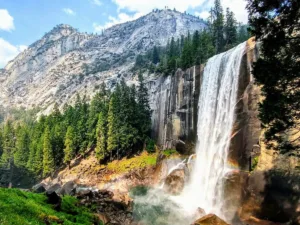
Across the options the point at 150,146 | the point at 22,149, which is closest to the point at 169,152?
the point at 150,146

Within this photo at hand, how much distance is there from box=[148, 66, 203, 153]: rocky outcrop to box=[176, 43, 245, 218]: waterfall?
17.1 ft

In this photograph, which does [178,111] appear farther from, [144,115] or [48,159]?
[48,159]

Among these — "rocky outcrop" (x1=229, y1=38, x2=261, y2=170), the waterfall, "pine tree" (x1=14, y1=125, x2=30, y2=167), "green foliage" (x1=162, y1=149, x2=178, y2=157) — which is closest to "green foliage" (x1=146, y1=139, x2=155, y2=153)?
"green foliage" (x1=162, y1=149, x2=178, y2=157)

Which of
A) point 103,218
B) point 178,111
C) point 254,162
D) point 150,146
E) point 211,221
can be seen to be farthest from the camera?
point 150,146

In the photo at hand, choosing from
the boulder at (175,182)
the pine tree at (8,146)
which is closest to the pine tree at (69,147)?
the pine tree at (8,146)

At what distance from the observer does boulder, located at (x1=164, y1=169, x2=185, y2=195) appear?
151 feet

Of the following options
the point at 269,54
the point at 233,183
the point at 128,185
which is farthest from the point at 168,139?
the point at 269,54

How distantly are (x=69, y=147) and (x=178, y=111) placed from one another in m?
28.3

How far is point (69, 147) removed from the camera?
7144cm

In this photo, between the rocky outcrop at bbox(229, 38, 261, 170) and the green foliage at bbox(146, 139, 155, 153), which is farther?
the green foliage at bbox(146, 139, 155, 153)

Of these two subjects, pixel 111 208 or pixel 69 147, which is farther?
pixel 69 147

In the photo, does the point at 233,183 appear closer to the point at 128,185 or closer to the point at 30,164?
the point at 128,185

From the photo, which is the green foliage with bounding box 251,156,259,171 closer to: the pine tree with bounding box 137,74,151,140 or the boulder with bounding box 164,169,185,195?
the boulder with bounding box 164,169,185,195

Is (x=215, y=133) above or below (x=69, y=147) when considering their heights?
above
